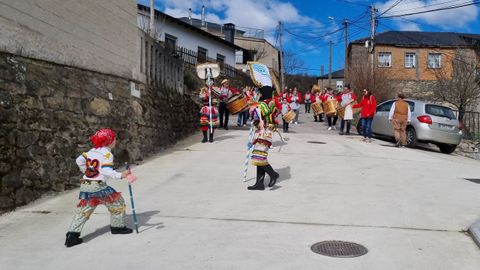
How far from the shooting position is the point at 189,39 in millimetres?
34250

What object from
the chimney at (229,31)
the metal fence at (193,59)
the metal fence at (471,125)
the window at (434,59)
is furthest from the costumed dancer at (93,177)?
the chimney at (229,31)

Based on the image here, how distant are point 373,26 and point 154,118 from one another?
70.7 feet

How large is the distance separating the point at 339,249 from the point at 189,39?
100ft

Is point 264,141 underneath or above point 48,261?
above

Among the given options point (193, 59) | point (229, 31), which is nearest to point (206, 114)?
point (193, 59)

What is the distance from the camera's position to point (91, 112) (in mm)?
8867

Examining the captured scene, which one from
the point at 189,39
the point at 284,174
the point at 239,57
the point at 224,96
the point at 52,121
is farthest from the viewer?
the point at 239,57

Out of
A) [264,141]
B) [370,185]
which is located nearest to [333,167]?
[370,185]

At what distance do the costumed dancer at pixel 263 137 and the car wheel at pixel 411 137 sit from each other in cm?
764

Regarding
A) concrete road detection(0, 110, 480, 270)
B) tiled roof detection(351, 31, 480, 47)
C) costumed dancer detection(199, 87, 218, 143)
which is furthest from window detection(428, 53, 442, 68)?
concrete road detection(0, 110, 480, 270)

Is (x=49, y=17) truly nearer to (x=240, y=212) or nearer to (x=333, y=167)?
(x=240, y=212)

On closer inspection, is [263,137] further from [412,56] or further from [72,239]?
[412,56]

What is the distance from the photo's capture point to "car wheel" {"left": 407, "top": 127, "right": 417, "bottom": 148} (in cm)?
1433

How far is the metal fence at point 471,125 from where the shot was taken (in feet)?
60.8
